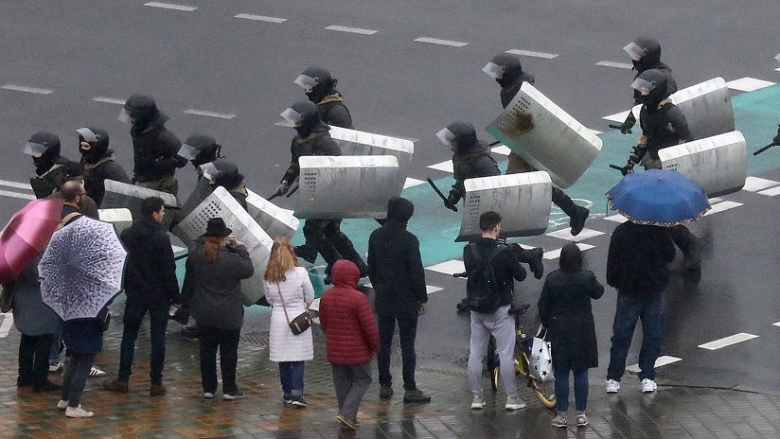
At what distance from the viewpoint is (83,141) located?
1825 cm

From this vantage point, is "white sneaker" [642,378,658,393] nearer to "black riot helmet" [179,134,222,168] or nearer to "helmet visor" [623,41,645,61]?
"black riot helmet" [179,134,222,168]

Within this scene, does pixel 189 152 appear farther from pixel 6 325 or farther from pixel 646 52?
pixel 646 52

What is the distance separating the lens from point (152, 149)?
19047 millimetres

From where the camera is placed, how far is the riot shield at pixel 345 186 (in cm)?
1848

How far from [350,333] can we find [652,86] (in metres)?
5.74

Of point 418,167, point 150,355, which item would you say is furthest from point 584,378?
point 418,167

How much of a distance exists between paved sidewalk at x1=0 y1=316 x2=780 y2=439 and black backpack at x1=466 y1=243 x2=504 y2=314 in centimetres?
79

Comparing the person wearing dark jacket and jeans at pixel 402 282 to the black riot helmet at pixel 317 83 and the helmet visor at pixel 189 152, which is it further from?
the black riot helmet at pixel 317 83

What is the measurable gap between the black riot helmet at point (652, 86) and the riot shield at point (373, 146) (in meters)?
2.28

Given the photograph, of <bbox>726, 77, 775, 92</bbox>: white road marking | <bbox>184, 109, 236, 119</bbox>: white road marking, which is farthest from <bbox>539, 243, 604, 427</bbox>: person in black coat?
<bbox>726, 77, 775, 92</bbox>: white road marking

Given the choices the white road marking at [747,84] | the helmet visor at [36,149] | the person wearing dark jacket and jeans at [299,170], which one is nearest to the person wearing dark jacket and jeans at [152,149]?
the person wearing dark jacket and jeans at [299,170]

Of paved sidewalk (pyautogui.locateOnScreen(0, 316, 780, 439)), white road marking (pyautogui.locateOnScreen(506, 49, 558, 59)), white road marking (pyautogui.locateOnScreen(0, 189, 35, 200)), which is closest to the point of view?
paved sidewalk (pyautogui.locateOnScreen(0, 316, 780, 439))

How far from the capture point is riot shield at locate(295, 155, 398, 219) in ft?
60.6

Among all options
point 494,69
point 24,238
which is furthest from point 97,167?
point 494,69
